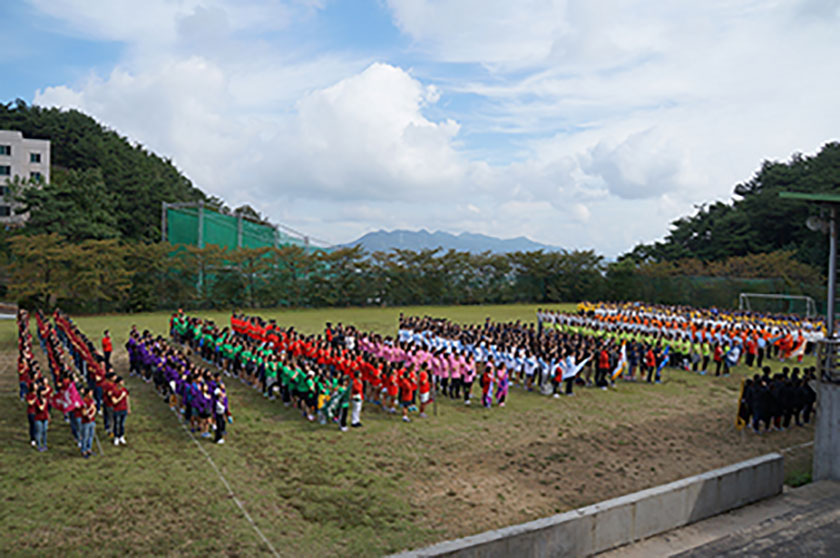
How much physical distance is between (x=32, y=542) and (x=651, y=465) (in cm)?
811

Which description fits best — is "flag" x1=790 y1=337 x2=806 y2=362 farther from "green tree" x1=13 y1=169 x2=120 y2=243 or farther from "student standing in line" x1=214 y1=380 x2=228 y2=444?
"green tree" x1=13 y1=169 x2=120 y2=243

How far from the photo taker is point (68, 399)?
29.1 ft

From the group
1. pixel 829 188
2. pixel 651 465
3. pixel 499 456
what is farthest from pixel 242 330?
pixel 829 188

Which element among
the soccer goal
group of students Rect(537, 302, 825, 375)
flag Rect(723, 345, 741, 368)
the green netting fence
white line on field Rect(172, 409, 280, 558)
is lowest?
white line on field Rect(172, 409, 280, 558)

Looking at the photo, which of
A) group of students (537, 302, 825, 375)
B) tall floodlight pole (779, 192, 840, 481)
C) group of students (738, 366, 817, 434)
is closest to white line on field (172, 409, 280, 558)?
tall floodlight pole (779, 192, 840, 481)

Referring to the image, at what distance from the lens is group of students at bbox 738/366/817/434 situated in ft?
35.4

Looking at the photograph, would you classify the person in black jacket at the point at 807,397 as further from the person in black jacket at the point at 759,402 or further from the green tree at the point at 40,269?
the green tree at the point at 40,269

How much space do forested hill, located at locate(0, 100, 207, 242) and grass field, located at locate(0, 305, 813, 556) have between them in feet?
111

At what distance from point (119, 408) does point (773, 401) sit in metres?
11.4

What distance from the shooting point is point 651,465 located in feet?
29.7

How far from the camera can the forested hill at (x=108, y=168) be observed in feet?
147

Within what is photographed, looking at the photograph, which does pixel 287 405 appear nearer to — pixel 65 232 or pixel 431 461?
pixel 431 461

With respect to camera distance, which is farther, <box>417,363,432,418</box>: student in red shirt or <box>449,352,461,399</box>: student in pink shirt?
<box>449,352,461,399</box>: student in pink shirt

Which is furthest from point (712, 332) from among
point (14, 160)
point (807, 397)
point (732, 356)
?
point (14, 160)
